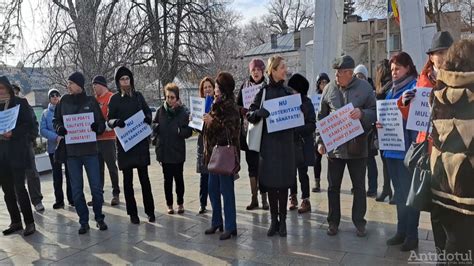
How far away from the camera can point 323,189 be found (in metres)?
7.50

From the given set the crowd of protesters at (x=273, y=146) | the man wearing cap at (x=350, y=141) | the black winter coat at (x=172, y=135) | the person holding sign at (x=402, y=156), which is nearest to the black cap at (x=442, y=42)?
the crowd of protesters at (x=273, y=146)

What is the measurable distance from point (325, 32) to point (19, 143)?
418 inches

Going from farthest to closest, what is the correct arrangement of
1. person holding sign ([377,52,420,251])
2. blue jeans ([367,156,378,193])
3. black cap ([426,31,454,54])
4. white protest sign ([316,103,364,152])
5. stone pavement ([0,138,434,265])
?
1. blue jeans ([367,156,378,193])
2. white protest sign ([316,103,364,152])
3. person holding sign ([377,52,420,251])
4. stone pavement ([0,138,434,265])
5. black cap ([426,31,454,54])

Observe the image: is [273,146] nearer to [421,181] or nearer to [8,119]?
[421,181]

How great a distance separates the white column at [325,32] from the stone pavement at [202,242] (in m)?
8.01

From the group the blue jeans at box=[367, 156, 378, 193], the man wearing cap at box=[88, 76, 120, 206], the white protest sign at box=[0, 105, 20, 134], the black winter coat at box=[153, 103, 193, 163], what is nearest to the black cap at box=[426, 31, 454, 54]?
the black winter coat at box=[153, 103, 193, 163]

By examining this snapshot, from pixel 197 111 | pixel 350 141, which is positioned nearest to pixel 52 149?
pixel 197 111

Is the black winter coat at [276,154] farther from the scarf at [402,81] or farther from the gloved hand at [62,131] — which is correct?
the gloved hand at [62,131]

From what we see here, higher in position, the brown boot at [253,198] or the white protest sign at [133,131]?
the white protest sign at [133,131]

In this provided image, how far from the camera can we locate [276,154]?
193 inches

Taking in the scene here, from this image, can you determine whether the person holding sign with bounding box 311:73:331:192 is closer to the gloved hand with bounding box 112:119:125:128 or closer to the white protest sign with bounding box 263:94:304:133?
the white protest sign with bounding box 263:94:304:133

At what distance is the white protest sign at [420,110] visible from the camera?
13.4 feet

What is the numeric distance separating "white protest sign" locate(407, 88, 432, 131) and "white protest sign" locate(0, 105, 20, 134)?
15.1ft

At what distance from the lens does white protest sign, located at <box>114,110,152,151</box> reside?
18.5 ft
